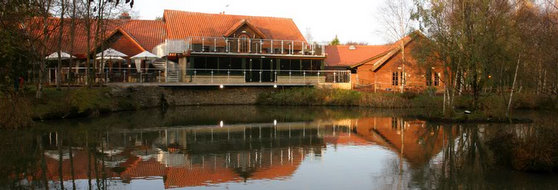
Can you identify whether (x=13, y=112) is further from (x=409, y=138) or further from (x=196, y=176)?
(x=409, y=138)

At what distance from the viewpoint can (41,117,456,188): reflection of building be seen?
40.0 ft

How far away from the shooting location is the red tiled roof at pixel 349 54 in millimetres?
42312

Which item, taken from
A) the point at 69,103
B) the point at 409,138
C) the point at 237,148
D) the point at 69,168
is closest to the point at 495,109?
the point at 409,138

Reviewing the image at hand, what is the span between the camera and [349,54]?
43.9m

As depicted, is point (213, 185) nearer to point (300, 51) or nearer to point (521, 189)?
point (521, 189)

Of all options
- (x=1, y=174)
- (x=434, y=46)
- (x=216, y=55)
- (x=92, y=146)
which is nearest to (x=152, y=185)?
(x=1, y=174)

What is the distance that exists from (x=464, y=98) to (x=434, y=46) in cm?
856

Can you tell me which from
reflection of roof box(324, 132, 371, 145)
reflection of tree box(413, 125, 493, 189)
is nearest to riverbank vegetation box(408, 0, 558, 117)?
reflection of tree box(413, 125, 493, 189)

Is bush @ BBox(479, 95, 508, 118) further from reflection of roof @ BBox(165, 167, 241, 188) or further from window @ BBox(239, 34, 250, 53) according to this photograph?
window @ BBox(239, 34, 250, 53)

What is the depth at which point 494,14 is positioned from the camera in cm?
2278

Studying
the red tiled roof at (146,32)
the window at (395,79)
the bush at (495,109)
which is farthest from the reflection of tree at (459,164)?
the red tiled roof at (146,32)

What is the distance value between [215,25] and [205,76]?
8.14 m

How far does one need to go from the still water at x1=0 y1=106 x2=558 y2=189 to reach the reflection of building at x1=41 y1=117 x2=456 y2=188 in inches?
1.1

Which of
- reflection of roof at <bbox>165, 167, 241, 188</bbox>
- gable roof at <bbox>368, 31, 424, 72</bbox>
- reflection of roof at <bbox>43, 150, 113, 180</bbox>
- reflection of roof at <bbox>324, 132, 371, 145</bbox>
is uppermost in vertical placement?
gable roof at <bbox>368, 31, 424, 72</bbox>
